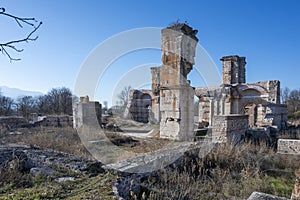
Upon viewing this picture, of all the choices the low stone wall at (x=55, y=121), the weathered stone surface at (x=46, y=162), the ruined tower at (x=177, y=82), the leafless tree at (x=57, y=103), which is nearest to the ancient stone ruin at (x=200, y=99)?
the ruined tower at (x=177, y=82)

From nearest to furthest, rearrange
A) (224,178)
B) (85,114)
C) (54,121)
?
(224,178)
(85,114)
(54,121)

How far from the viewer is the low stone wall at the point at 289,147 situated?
659 cm

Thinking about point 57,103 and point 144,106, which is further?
point 57,103

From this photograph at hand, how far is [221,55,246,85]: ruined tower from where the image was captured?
17.5 metres

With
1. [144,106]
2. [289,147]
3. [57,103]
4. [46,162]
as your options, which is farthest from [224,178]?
[57,103]

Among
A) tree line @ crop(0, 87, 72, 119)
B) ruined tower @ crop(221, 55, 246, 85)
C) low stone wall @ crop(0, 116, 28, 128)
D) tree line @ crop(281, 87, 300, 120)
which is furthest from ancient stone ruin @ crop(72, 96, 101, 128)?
tree line @ crop(281, 87, 300, 120)

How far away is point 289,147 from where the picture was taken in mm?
6688

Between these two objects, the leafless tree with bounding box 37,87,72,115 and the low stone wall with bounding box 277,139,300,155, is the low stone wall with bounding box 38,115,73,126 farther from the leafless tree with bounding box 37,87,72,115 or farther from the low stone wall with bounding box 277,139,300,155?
the low stone wall with bounding box 277,139,300,155

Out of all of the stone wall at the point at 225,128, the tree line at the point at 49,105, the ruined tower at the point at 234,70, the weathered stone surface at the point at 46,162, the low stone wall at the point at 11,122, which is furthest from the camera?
the tree line at the point at 49,105

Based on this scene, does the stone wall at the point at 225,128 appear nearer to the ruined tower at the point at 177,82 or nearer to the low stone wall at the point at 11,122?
the ruined tower at the point at 177,82

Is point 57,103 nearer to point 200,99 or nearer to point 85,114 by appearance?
point 85,114

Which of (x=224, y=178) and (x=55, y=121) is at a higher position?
(x=55, y=121)

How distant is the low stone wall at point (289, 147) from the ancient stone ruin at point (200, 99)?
1567 millimetres

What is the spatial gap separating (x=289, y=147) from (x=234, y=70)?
40.5ft
